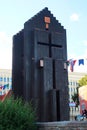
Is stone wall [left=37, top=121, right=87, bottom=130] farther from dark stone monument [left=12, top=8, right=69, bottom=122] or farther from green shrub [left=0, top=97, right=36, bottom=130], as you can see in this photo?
dark stone monument [left=12, top=8, right=69, bottom=122]

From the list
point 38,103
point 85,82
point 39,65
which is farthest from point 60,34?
point 85,82

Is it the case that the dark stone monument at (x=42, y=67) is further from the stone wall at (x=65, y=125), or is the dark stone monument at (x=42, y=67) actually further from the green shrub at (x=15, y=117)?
the stone wall at (x=65, y=125)

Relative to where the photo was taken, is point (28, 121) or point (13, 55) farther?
point (13, 55)

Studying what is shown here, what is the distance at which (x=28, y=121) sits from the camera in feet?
40.5

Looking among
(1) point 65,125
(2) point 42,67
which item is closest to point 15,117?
(1) point 65,125

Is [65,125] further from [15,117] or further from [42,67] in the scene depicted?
[42,67]

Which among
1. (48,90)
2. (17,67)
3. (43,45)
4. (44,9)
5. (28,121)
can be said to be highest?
(44,9)

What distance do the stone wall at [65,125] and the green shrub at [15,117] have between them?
1.39 feet

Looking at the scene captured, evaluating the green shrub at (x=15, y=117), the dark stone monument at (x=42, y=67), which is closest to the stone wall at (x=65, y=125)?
the green shrub at (x=15, y=117)

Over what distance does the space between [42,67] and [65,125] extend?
15.0 ft

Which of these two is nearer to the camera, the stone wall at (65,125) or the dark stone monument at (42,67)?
the stone wall at (65,125)

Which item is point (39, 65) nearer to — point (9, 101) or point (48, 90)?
point (48, 90)

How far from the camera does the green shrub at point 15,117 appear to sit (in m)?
11.9

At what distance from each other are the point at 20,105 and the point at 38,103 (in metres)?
2.32
